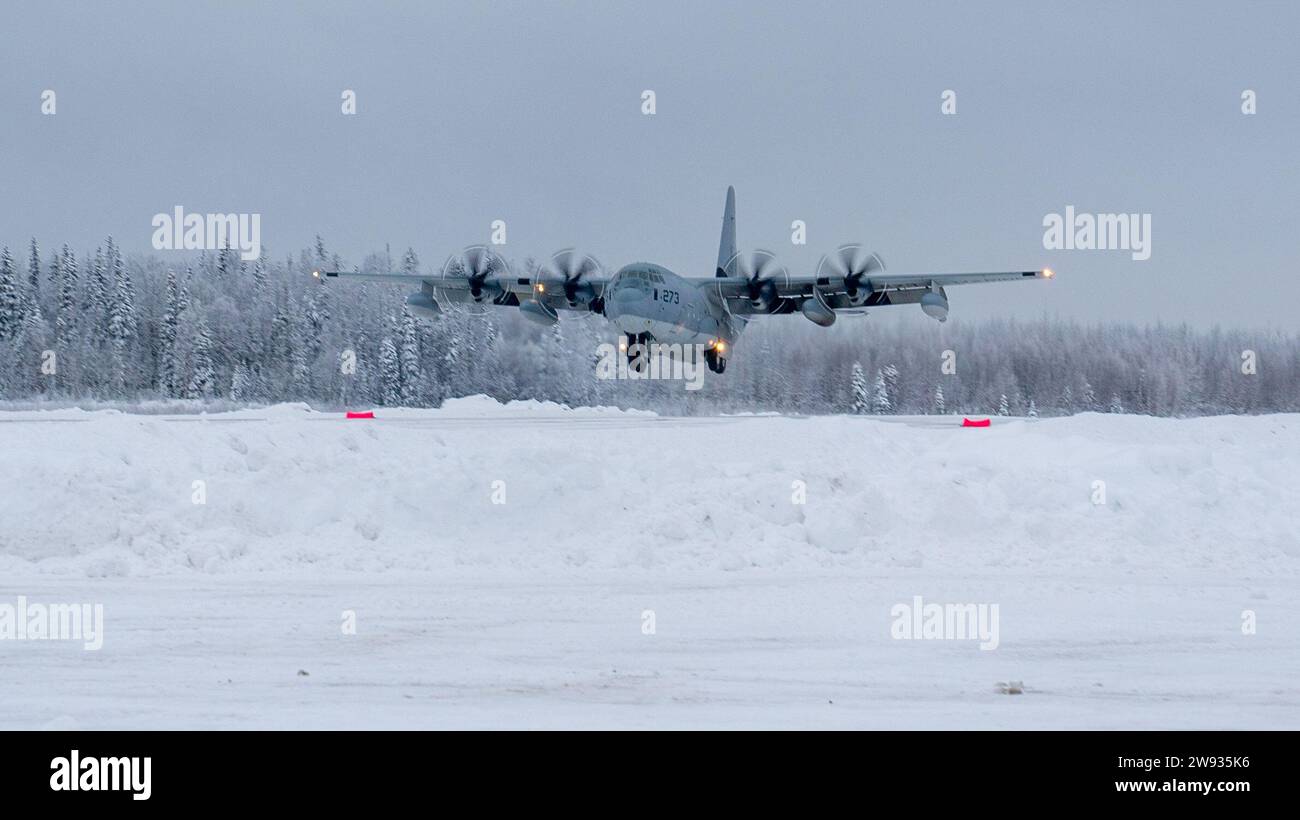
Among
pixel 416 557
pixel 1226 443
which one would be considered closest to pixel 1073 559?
pixel 1226 443

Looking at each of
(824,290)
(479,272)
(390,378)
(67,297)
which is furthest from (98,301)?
(824,290)

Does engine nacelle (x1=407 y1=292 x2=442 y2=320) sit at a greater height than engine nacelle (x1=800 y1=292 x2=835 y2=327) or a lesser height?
greater

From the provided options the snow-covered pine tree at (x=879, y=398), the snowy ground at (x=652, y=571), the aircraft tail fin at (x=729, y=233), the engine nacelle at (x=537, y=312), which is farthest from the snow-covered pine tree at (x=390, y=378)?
the snowy ground at (x=652, y=571)

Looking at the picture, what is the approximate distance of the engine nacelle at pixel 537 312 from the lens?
38.0 meters

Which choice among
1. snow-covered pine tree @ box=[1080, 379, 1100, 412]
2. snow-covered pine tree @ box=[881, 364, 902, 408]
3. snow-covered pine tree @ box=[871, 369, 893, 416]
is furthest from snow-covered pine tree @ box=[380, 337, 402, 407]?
snow-covered pine tree @ box=[1080, 379, 1100, 412]

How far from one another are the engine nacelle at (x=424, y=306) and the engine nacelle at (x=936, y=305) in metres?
15.9

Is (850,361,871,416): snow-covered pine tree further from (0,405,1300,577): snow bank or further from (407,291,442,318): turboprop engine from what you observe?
(0,405,1300,577): snow bank

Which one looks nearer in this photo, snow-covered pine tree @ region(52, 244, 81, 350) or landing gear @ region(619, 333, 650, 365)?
landing gear @ region(619, 333, 650, 365)

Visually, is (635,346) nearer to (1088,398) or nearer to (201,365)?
(201,365)

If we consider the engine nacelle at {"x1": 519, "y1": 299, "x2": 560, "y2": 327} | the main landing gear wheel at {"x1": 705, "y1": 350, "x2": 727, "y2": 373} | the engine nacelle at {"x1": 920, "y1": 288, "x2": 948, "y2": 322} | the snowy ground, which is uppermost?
the engine nacelle at {"x1": 519, "y1": 299, "x2": 560, "y2": 327}

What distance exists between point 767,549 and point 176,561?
27.0ft

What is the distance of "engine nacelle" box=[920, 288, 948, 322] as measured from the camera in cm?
3197

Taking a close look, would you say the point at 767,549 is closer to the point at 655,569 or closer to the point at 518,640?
the point at 655,569

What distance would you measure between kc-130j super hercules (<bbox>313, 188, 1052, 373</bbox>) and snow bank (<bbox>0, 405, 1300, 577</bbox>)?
13.9 meters
